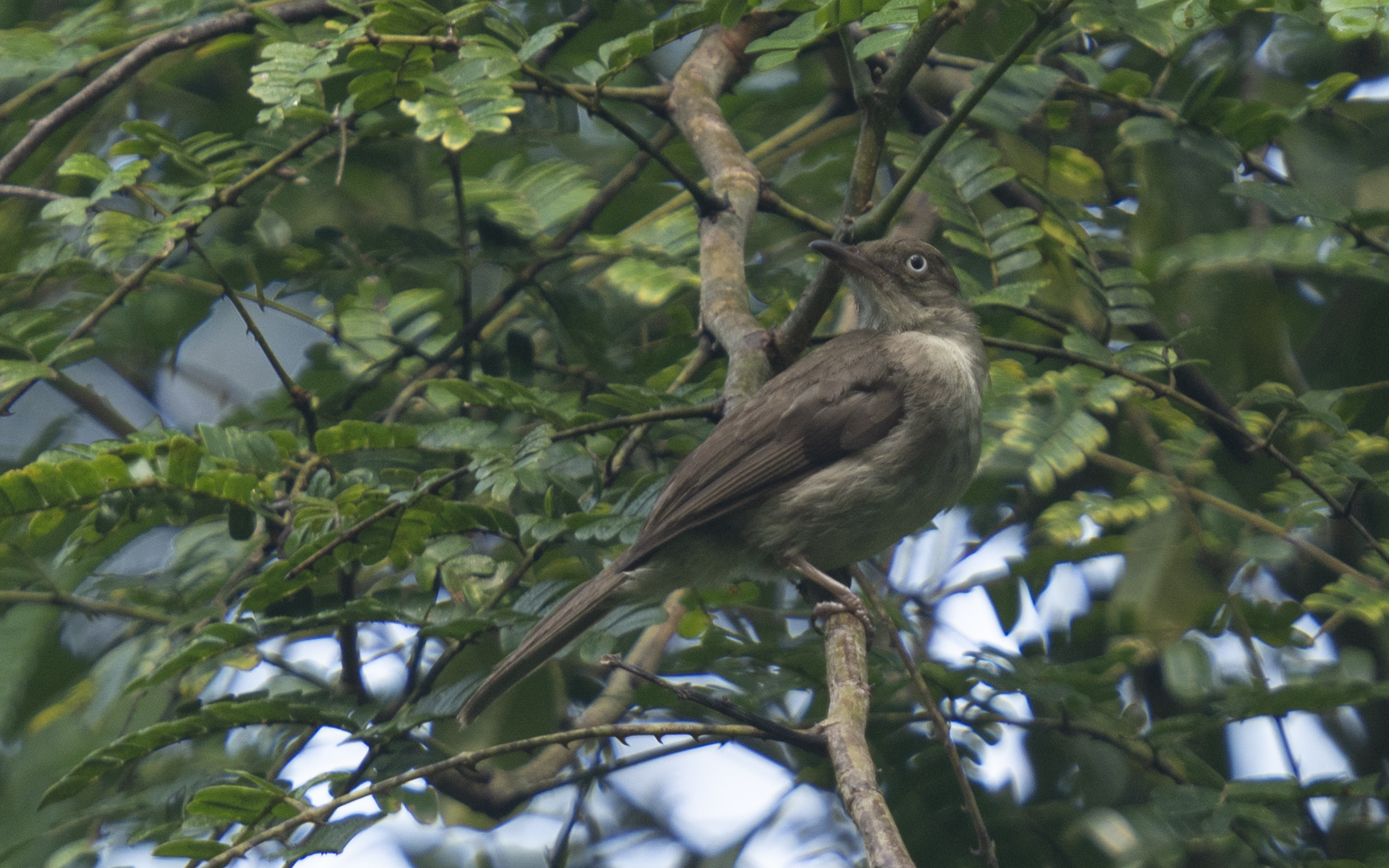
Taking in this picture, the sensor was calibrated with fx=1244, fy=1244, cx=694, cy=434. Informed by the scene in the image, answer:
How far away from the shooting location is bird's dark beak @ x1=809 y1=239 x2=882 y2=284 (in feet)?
13.9

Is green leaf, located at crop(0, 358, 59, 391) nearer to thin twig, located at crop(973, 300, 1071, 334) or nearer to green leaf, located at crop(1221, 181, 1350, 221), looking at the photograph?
thin twig, located at crop(973, 300, 1071, 334)

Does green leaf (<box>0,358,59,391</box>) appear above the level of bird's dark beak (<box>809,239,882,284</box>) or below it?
above

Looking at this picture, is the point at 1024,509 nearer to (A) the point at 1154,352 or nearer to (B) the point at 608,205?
(A) the point at 1154,352

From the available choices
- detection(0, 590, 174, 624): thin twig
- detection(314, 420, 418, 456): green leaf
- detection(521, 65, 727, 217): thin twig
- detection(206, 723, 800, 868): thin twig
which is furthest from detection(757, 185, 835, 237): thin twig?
detection(0, 590, 174, 624): thin twig

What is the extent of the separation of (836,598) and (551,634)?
1.02m

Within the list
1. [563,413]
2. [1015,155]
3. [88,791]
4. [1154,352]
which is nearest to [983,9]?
[1015,155]

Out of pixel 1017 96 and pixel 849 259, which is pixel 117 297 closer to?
pixel 849 259

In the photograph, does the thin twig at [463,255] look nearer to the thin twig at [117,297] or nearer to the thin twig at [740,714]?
the thin twig at [117,297]

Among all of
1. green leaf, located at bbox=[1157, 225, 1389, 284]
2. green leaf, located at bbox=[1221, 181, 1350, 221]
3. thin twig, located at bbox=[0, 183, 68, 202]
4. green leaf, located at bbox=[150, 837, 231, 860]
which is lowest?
green leaf, located at bbox=[150, 837, 231, 860]

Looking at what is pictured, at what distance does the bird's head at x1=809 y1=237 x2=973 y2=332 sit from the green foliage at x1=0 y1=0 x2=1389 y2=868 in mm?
275

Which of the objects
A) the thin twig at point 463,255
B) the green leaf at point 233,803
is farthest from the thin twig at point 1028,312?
the green leaf at point 233,803

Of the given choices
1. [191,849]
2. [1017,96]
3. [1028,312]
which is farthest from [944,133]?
[191,849]

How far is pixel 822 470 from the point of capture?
14.9ft

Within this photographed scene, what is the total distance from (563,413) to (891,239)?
1950 millimetres
